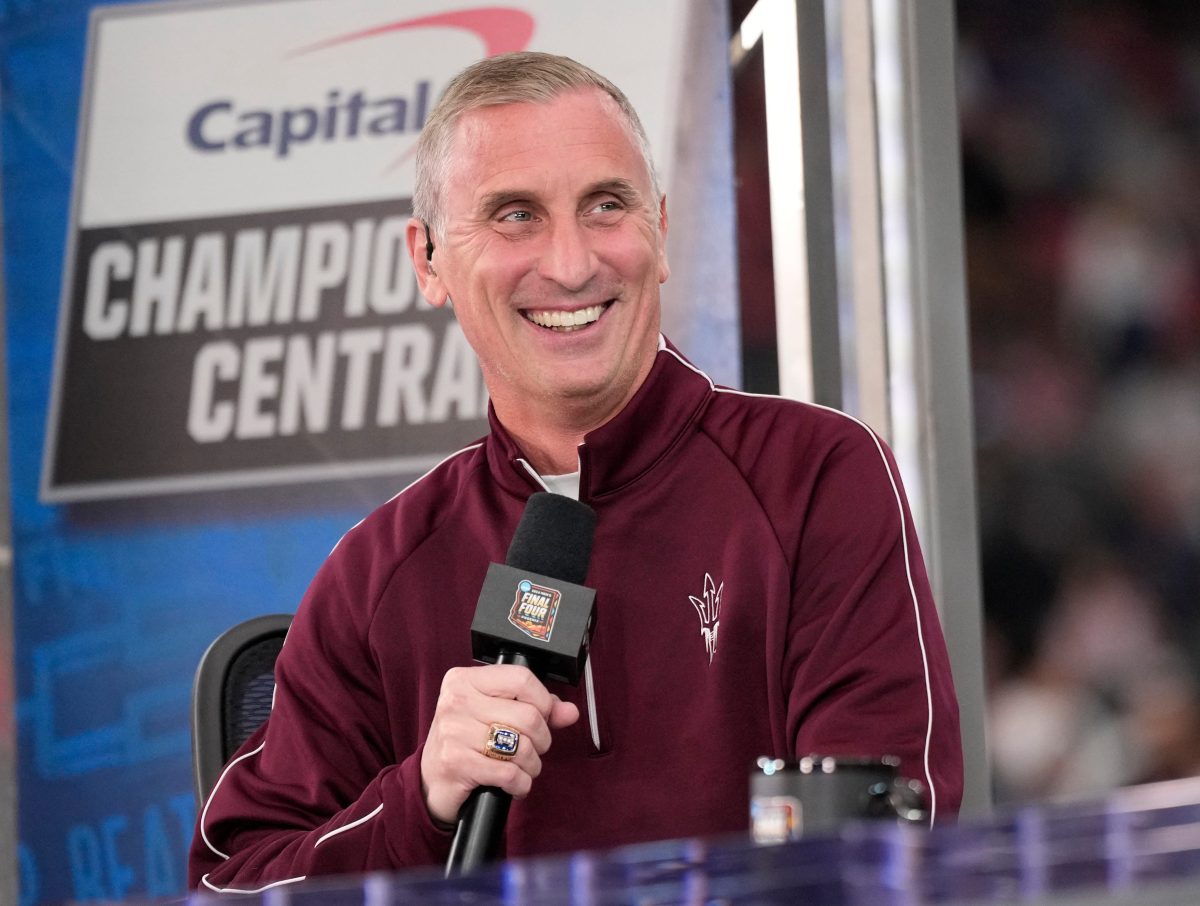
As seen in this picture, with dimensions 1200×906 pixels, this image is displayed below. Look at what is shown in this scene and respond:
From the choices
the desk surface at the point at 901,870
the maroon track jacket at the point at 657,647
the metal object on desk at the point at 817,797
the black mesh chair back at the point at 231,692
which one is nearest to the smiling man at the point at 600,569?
the maroon track jacket at the point at 657,647

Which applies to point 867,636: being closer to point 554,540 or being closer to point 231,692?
point 554,540

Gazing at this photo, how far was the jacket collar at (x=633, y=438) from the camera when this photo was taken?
151 cm

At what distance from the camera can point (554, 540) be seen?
124cm

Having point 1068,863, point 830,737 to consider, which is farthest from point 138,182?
point 1068,863

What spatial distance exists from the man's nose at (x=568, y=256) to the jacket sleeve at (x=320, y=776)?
377 millimetres

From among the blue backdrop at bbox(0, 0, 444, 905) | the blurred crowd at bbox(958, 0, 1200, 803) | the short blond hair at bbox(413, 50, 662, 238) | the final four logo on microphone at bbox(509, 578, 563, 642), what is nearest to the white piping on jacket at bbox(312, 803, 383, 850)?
the final four logo on microphone at bbox(509, 578, 563, 642)

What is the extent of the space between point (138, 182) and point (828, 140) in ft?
3.82

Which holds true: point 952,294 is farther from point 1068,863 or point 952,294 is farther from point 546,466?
point 1068,863

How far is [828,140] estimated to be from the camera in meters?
2.34

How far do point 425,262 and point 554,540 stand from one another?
578mm

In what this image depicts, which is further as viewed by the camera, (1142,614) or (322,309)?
(1142,614)

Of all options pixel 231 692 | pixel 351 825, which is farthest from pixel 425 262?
pixel 351 825

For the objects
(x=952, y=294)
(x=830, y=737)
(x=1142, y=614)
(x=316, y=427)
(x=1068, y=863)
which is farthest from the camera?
(x=1142, y=614)

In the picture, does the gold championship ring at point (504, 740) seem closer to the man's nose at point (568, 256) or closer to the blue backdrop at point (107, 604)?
the man's nose at point (568, 256)
